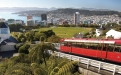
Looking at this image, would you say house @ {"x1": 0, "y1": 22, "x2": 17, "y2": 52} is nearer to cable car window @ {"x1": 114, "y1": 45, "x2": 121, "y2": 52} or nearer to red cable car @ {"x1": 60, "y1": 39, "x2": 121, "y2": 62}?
red cable car @ {"x1": 60, "y1": 39, "x2": 121, "y2": 62}

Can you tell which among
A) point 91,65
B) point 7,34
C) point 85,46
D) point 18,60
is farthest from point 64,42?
point 7,34

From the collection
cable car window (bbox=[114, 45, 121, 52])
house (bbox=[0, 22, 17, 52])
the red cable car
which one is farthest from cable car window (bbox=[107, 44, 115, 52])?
house (bbox=[0, 22, 17, 52])

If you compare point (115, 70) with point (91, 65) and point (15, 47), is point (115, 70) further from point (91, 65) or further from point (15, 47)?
point (15, 47)

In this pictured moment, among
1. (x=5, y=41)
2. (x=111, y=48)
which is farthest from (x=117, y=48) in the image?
(x=5, y=41)

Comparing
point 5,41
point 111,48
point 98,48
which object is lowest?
point 5,41

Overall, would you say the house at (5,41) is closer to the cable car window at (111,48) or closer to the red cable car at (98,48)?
the red cable car at (98,48)

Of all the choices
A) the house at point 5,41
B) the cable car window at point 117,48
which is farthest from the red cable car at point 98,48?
the house at point 5,41

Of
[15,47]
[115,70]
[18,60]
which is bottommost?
[15,47]

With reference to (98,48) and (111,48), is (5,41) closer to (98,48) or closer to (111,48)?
(98,48)
